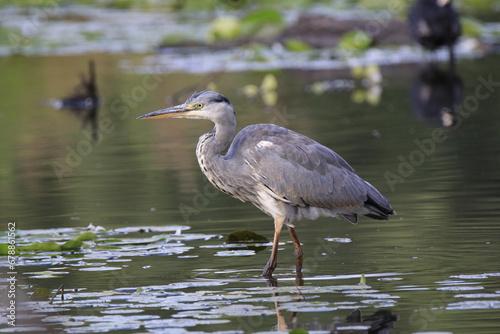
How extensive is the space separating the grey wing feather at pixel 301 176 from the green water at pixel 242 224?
0.38 meters

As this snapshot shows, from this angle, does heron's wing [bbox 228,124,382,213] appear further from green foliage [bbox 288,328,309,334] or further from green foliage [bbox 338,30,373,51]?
green foliage [bbox 338,30,373,51]

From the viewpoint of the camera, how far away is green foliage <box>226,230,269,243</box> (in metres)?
7.98

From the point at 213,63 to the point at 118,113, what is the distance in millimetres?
5192

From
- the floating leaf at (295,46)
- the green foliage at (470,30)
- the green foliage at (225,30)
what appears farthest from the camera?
the green foliage at (225,30)

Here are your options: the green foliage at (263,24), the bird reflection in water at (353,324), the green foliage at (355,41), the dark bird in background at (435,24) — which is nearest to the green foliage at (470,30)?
the green foliage at (355,41)

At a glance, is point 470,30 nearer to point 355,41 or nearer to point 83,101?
point 355,41

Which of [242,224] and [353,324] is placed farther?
[242,224]

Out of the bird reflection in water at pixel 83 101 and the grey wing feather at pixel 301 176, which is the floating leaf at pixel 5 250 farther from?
the bird reflection in water at pixel 83 101

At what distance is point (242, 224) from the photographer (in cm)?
880

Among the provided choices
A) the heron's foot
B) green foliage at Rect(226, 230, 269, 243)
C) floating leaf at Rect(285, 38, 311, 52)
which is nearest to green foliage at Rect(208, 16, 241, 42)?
floating leaf at Rect(285, 38, 311, 52)

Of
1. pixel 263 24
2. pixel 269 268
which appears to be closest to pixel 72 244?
pixel 269 268

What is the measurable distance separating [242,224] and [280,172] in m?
1.41

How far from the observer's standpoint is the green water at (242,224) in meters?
5.98

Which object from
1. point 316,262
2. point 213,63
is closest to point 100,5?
point 213,63
